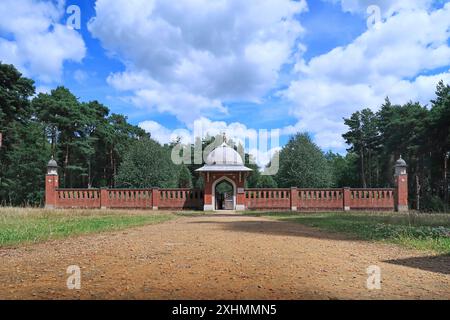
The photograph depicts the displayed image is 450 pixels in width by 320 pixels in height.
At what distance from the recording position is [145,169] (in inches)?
1731

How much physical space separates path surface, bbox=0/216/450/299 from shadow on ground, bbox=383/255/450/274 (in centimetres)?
2

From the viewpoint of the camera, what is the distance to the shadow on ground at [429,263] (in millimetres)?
6363

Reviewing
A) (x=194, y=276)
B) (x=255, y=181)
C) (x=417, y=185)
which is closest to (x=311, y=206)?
(x=417, y=185)

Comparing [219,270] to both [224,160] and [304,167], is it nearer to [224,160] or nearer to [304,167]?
[224,160]

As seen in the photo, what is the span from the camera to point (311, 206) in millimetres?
32594

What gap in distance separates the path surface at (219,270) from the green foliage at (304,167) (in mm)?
35856

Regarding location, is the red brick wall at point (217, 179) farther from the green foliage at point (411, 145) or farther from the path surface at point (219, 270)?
the path surface at point (219, 270)

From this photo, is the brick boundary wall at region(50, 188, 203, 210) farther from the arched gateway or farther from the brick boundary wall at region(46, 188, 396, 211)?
the arched gateway

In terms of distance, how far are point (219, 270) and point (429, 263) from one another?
3633mm

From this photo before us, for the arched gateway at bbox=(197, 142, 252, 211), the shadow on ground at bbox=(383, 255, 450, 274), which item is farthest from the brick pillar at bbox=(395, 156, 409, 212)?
the shadow on ground at bbox=(383, 255, 450, 274)

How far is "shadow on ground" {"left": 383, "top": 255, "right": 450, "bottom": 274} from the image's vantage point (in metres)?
6.36
